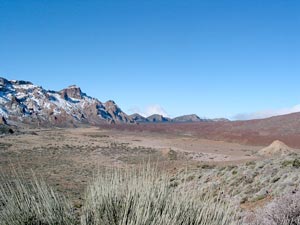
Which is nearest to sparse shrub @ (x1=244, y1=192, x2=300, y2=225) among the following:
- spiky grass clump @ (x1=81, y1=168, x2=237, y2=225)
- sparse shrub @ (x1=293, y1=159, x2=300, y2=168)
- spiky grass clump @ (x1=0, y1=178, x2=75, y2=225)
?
spiky grass clump @ (x1=81, y1=168, x2=237, y2=225)

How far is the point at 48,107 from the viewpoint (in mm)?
150500

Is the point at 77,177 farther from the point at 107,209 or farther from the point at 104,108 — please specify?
the point at 104,108

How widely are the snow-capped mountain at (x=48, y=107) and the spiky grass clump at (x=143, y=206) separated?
119 m

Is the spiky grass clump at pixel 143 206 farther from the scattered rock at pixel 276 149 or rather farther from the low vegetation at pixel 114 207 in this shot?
the scattered rock at pixel 276 149

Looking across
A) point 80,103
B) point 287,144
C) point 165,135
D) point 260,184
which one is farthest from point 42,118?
point 260,184

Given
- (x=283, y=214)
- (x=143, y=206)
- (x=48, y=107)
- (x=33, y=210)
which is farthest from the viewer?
(x=48, y=107)

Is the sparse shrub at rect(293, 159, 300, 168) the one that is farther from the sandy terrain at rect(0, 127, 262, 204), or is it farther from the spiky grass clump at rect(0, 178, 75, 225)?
the spiky grass clump at rect(0, 178, 75, 225)

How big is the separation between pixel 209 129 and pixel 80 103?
15228 cm

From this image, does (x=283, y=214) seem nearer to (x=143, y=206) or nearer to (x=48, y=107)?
(x=143, y=206)

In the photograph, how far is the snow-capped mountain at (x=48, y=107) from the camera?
13082 centimetres

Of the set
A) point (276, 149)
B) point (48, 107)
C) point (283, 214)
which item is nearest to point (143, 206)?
point (283, 214)

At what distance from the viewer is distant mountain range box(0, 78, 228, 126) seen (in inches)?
5108

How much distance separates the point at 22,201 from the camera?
360cm

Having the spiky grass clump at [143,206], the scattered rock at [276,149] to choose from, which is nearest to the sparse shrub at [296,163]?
the spiky grass clump at [143,206]
